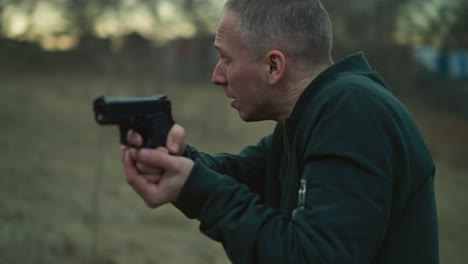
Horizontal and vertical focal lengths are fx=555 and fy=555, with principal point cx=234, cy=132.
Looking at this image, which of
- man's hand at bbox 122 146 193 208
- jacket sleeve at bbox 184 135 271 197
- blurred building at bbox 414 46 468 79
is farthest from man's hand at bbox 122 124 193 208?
blurred building at bbox 414 46 468 79

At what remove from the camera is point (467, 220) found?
1116 centimetres

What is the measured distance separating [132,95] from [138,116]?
41.7 feet

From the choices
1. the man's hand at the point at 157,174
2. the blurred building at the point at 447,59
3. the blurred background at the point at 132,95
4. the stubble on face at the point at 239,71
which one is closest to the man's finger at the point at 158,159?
the man's hand at the point at 157,174

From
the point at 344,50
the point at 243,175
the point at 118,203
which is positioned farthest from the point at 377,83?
the point at 344,50

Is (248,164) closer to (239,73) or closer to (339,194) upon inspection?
(239,73)

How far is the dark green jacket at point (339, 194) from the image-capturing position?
1.48 metres

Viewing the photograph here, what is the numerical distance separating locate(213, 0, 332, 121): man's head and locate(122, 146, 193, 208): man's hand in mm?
421

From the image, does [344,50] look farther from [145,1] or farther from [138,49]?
[145,1]

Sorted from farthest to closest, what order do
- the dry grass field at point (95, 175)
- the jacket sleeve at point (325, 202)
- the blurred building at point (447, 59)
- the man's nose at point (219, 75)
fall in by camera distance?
the blurred building at point (447, 59) → the dry grass field at point (95, 175) → the man's nose at point (219, 75) → the jacket sleeve at point (325, 202)

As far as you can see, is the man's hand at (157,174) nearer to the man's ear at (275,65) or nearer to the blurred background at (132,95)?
the man's ear at (275,65)

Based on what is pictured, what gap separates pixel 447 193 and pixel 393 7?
607cm

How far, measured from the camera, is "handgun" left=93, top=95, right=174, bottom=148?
1.54 metres

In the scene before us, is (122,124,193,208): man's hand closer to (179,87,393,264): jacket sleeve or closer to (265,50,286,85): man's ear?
(179,87,393,264): jacket sleeve

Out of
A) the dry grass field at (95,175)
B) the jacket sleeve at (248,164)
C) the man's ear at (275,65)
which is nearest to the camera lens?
the man's ear at (275,65)
